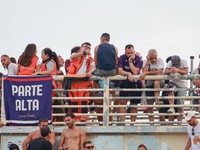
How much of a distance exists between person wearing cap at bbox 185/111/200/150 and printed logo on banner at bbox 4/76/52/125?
3.42 m

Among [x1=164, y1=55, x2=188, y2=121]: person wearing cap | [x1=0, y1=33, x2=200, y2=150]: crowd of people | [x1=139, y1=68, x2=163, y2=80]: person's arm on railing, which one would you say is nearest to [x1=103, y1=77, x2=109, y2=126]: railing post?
[x1=0, y1=33, x2=200, y2=150]: crowd of people

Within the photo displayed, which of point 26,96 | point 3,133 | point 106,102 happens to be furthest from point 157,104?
point 3,133

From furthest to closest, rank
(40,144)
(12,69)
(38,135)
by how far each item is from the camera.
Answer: (12,69) → (38,135) → (40,144)

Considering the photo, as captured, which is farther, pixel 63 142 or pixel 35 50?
pixel 35 50

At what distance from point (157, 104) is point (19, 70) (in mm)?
3808

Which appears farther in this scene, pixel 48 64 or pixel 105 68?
pixel 48 64

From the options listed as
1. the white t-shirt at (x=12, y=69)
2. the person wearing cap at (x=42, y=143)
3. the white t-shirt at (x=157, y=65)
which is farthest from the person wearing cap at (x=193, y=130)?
the white t-shirt at (x=12, y=69)

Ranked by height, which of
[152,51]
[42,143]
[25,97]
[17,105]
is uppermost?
[152,51]

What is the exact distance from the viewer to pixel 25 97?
787cm

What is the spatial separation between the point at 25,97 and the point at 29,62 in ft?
3.17

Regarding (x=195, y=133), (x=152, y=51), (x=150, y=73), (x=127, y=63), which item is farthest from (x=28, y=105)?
(x=195, y=133)

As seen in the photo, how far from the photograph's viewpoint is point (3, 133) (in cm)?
779

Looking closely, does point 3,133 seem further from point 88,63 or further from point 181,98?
point 181,98

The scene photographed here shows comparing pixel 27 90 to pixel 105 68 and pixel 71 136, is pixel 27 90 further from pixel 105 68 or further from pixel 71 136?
pixel 105 68
